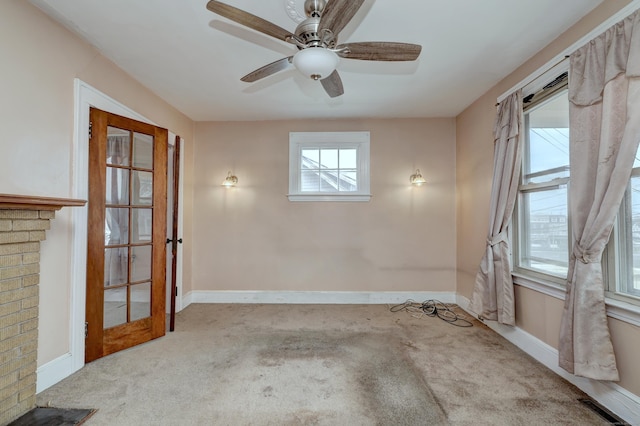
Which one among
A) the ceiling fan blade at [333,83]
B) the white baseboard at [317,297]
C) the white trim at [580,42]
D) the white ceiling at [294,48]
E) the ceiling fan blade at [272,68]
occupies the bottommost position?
the white baseboard at [317,297]

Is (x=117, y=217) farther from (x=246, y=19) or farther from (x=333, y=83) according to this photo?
(x=333, y=83)

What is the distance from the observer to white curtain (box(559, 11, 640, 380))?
5.31ft

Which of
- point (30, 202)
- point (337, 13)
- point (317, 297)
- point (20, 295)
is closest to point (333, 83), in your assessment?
point (337, 13)

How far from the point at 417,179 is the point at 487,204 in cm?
95

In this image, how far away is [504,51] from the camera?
2.35 m

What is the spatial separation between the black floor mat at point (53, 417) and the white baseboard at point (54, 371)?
0.74ft

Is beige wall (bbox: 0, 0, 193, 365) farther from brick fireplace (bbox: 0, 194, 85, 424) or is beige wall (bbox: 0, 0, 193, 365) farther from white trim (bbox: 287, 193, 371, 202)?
white trim (bbox: 287, 193, 371, 202)

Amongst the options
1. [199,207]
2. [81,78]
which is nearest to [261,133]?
[199,207]

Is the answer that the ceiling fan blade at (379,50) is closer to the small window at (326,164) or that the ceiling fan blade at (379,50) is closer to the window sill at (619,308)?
the window sill at (619,308)

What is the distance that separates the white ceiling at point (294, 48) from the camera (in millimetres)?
1862

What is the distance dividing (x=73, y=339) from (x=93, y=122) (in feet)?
5.68

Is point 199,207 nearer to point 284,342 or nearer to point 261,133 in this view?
point 261,133

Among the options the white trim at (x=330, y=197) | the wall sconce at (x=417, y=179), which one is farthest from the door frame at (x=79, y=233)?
the wall sconce at (x=417, y=179)

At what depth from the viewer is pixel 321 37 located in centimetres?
147
